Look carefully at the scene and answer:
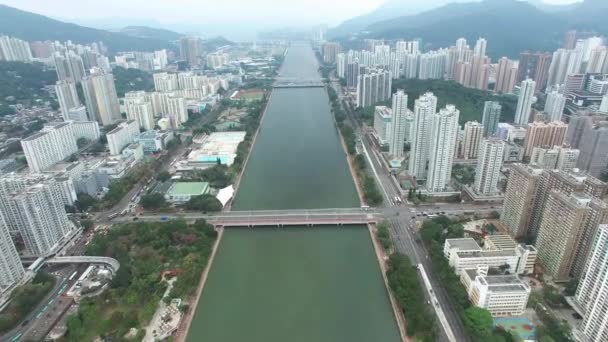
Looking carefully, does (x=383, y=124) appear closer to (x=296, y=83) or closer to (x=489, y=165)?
(x=489, y=165)

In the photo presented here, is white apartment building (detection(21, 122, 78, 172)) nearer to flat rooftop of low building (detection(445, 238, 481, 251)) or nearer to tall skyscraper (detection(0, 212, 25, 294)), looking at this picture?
tall skyscraper (detection(0, 212, 25, 294))

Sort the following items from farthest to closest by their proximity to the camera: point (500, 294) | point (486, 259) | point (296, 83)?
point (296, 83) → point (486, 259) → point (500, 294)

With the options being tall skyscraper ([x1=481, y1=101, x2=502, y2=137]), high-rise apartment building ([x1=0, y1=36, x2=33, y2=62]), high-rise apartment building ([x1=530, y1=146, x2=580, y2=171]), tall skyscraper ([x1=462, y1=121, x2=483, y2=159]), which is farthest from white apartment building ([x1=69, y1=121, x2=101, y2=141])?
high-rise apartment building ([x1=530, y1=146, x2=580, y2=171])

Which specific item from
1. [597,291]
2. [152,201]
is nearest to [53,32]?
[152,201]

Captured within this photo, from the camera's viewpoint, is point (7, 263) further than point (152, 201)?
No

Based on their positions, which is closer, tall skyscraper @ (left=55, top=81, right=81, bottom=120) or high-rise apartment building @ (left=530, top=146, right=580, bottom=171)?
high-rise apartment building @ (left=530, top=146, right=580, bottom=171)

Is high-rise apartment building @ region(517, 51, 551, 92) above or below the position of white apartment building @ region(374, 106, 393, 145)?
above

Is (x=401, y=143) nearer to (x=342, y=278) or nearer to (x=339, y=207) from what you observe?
(x=339, y=207)
